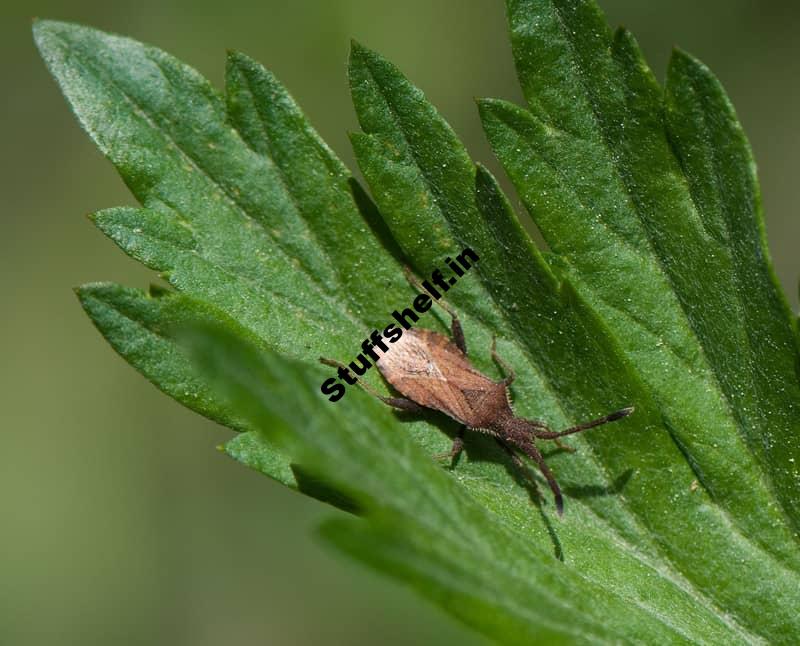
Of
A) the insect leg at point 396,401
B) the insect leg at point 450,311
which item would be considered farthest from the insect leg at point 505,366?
the insect leg at point 396,401

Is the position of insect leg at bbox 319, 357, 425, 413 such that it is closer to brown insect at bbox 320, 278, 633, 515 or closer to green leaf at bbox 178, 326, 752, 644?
brown insect at bbox 320, 278, 633, 515

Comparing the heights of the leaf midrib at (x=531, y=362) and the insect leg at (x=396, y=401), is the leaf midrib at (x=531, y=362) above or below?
above

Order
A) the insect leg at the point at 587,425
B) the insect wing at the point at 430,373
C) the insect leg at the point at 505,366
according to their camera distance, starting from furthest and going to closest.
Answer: the insect wing at the point at 430,373
the insect leg at the point at 505,366
the insect leg at the point at 587,425

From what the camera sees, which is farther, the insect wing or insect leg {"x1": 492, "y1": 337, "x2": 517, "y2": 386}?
the insect wing

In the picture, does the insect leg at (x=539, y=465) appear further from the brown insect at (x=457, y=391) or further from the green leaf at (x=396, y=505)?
the green leaf at (x=396, y=505)

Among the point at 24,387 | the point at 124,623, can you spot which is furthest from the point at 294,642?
the point at 24,387

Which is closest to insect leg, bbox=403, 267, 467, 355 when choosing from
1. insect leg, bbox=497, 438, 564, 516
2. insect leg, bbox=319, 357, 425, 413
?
insect leg, bbox=319, 357, 425, 413
